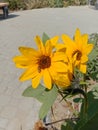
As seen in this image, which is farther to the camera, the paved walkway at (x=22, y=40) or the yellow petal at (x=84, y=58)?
the paved walkway at (x=22, y=40)

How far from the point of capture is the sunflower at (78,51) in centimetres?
112

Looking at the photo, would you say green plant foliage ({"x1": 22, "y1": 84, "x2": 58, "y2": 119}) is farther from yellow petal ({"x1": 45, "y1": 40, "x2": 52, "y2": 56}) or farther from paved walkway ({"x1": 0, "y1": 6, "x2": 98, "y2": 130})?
paved walkway ({"x1": 0, "y1": 6, "x2": 98, "y2": 130})

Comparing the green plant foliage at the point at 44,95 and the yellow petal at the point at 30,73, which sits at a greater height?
the yellow petal at the point at 30,73

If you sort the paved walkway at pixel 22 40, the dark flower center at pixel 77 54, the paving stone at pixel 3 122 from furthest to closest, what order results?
the paved walkway at pixel 22 40, the paving stone at pixel 3 122, the dark flower center at pixel 77 54

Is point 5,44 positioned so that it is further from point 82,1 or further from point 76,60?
point 82,1

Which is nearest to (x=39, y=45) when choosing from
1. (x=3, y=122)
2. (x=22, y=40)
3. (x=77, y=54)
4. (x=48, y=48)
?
(x=48, y=48)

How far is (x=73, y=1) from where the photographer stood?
20.5 metres

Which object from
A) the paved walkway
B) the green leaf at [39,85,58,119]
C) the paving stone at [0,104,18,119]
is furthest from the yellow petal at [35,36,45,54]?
the paving stone at [0,104,18,119]

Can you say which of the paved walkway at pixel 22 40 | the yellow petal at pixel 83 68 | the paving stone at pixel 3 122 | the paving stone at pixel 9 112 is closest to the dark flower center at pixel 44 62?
the yellow petal at pixel 83 68

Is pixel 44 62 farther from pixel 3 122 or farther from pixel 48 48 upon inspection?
pixel 3 122

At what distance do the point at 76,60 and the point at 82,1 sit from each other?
1982 cm

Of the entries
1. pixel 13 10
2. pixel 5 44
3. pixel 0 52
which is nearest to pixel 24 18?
pixel 13 10

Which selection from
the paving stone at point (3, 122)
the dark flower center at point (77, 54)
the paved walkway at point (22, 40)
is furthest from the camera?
the paved walkway at point (22, 40)

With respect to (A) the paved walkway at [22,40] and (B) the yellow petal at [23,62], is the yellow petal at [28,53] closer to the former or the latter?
(B) the yellow petal at [23,62]
